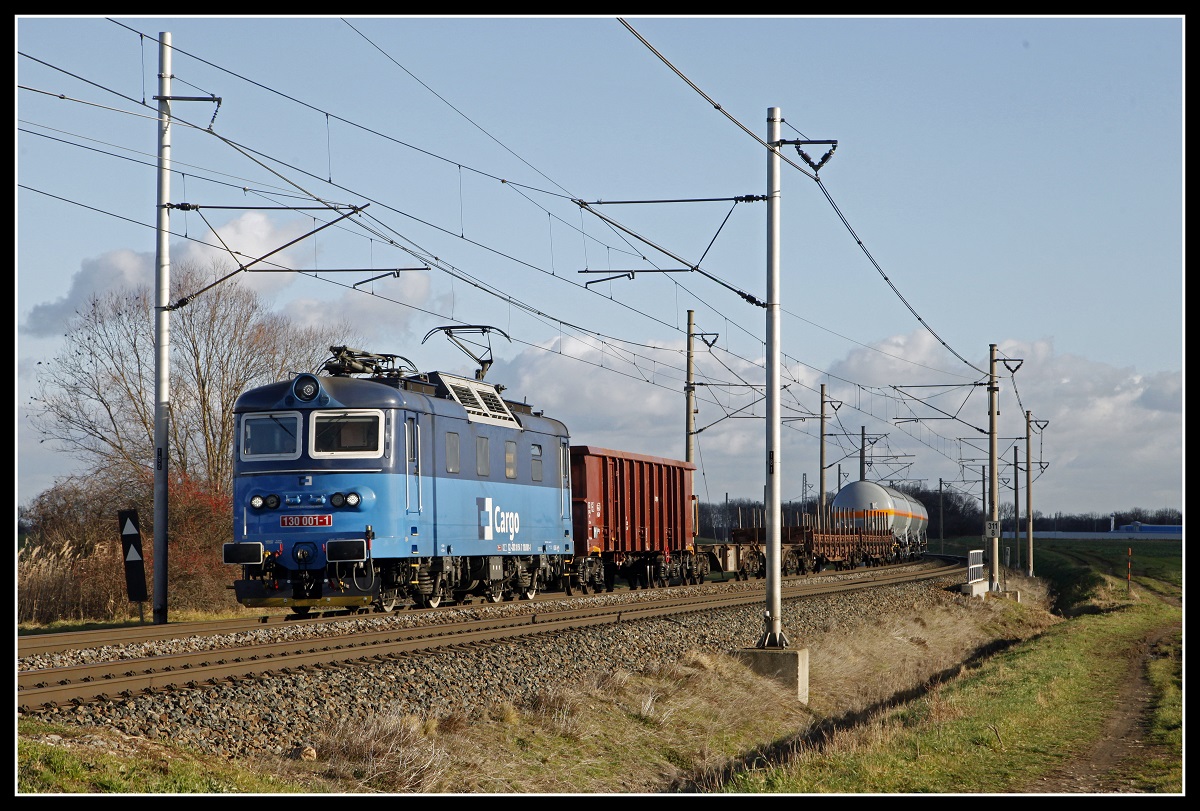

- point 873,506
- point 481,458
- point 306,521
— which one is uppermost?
point 481,458

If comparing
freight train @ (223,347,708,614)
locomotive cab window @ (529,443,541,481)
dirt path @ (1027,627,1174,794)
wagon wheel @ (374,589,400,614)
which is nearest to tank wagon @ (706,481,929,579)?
locomotive cab window @ (529,443,541,481)

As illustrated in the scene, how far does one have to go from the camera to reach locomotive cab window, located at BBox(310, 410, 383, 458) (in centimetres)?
1888

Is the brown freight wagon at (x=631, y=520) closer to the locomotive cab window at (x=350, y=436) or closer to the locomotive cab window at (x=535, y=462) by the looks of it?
the locomotive cab window at (x=535, y=462)

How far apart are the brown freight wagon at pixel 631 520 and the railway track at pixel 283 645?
3.09 meters

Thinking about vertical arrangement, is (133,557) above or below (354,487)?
below

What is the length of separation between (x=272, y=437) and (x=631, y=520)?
13.7 meters

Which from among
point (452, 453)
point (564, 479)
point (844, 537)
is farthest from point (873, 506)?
point (452, 453)

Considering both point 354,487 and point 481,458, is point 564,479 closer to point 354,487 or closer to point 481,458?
point 481,458

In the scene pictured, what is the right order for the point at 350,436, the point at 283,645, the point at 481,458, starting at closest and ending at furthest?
the point at 283,645
the point at 350,436
the point at 481,458

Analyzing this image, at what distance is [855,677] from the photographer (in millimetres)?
18969

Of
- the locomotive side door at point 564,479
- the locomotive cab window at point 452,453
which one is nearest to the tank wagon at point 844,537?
the locomotive side door at point 564,479

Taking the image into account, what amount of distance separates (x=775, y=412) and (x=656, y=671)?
3652mm

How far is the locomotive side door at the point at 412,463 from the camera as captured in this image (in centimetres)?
1934

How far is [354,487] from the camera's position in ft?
61.4
